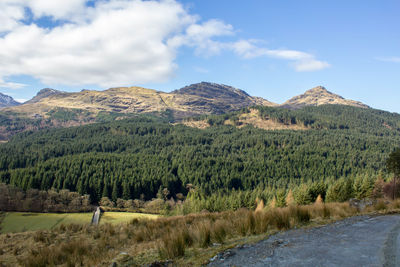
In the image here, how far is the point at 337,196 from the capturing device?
45.5 m

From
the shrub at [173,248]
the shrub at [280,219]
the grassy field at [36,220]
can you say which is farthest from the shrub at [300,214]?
the grassy field at [36,220]

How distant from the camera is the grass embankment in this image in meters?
7.91

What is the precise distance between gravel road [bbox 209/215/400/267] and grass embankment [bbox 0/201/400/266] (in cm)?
95

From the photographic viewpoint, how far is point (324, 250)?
6.61 m

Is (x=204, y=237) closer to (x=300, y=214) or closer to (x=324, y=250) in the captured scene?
(x=324, y=250)

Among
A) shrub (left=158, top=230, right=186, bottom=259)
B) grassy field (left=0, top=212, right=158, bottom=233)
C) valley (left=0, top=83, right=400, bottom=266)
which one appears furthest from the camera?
grassy field (left=0, top=212, right=158, bottom=233)

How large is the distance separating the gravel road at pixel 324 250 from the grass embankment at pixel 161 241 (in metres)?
0.95

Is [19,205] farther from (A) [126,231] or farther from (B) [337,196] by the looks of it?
(B) [337,196]

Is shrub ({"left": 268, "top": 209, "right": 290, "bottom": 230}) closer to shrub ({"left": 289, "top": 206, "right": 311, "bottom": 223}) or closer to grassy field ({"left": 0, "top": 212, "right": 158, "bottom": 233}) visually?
shrub ({"left": 289, "top": 206, "right": 311, "bottom": 223})

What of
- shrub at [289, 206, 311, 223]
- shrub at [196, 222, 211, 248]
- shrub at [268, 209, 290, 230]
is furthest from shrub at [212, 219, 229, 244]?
shrub at [289, 206, 311, 223]

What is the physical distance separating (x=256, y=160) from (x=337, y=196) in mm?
153284

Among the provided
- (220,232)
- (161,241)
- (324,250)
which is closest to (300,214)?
(220,232)

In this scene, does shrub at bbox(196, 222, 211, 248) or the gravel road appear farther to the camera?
shrub at bbox(196, 222, 211, 248)

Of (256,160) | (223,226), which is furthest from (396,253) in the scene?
(256,160)
